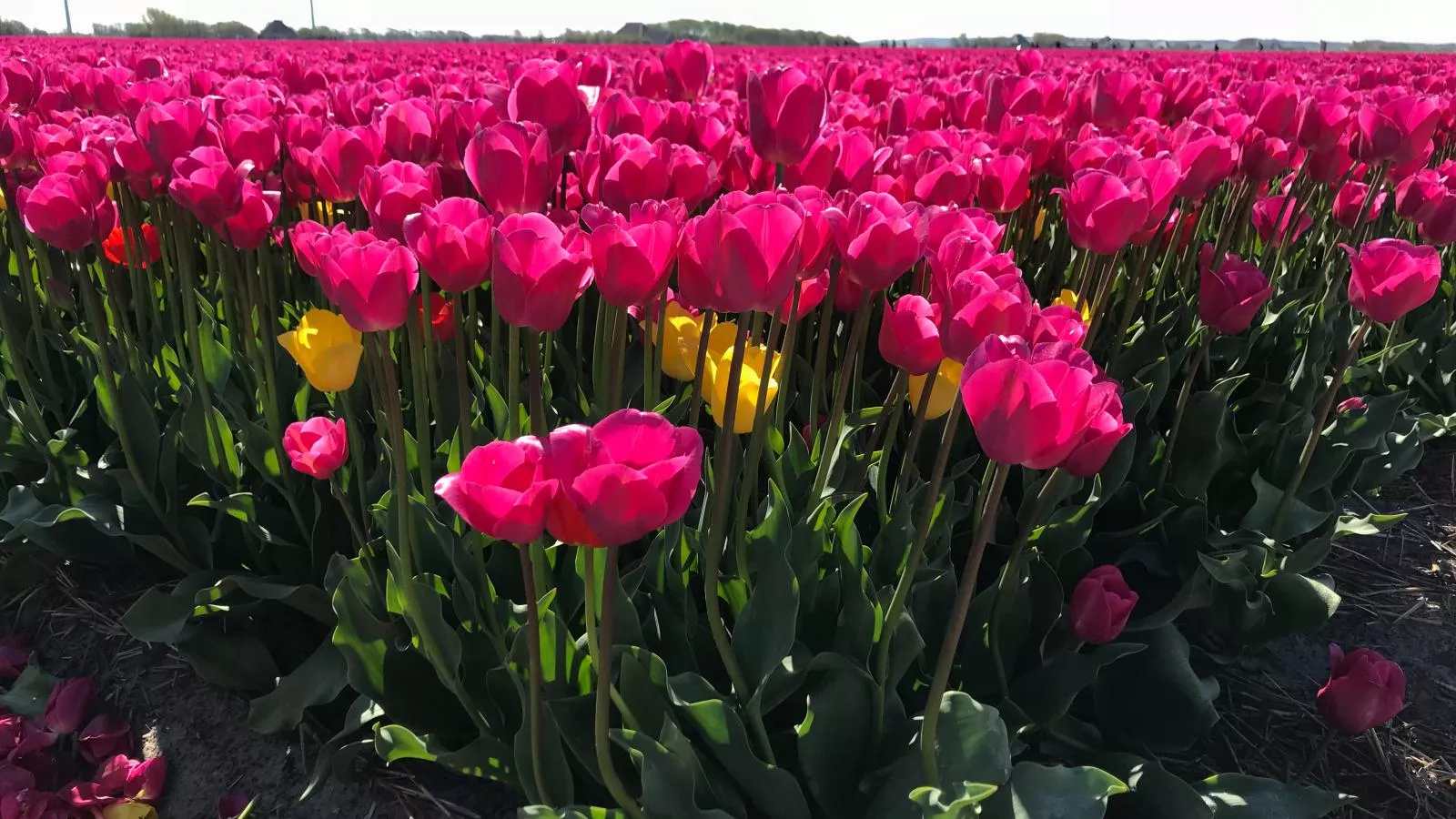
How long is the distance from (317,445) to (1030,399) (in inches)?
41.9

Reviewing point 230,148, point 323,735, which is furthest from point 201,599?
point 230,148

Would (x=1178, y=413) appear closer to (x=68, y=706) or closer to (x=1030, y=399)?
(x=1030, y=399)

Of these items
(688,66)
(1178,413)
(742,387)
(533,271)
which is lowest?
(1178,413)

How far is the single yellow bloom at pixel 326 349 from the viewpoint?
154cm

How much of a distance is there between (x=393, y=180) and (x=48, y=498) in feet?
4.39

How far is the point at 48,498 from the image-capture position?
2.10 metres

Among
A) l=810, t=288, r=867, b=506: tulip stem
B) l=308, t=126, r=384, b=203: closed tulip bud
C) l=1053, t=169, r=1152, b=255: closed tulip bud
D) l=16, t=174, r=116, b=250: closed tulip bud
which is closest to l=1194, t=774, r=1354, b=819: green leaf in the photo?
Result: l=810, t=288, r=867, b=506: tulip stem

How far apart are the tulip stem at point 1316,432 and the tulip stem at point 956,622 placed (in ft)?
3.12

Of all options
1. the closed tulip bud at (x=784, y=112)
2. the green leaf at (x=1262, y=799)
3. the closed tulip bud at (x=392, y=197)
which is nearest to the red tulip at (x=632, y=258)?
the closed tulip bud at (x=392, y=197)

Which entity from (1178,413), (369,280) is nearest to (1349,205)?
(1178,413)

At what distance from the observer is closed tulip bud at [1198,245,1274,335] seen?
1.89 m

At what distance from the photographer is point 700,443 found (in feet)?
2.86

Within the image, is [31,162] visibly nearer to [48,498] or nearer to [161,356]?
[161,356]

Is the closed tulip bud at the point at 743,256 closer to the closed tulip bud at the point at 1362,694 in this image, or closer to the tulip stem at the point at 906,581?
the tulip stem at the point at 906,581
